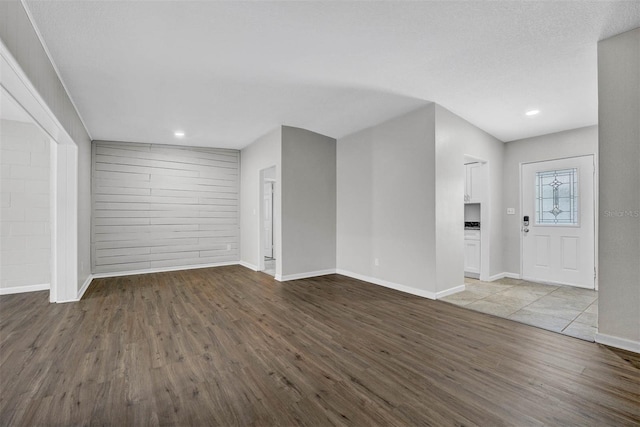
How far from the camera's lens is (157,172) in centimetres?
613

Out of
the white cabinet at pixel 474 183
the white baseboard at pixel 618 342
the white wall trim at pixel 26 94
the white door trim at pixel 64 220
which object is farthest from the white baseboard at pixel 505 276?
the white door trim at pixel 64 220

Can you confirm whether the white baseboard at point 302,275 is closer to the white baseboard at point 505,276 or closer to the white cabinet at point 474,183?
the white baseboard at point 505,276

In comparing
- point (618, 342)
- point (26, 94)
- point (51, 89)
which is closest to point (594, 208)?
point (618, 342)

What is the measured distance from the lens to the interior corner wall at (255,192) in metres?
5.18

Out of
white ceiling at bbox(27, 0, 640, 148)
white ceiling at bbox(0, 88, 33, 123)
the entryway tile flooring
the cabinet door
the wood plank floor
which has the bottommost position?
the wood plank floor

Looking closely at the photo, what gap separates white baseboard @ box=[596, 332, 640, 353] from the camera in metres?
2.43

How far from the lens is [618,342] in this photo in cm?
251

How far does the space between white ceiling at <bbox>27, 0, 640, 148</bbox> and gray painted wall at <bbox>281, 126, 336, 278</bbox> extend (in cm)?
91

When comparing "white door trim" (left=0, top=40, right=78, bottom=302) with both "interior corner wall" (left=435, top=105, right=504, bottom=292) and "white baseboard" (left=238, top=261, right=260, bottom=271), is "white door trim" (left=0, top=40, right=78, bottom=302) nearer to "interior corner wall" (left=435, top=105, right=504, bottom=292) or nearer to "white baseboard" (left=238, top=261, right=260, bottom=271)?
"white baseboard" (left=238, top=261, right=260, bottom=271)

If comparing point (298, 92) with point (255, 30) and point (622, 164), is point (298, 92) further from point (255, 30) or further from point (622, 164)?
point (622, 164)

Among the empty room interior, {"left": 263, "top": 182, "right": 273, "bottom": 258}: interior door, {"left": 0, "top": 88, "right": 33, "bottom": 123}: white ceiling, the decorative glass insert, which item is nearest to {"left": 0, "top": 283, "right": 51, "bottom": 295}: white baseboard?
the empty room interior

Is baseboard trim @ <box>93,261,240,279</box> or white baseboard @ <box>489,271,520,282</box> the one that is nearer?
white baseboard @ <box>489,271,520,282</box>

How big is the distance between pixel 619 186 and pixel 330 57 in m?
2.79

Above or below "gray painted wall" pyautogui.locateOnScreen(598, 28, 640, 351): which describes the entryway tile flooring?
below
